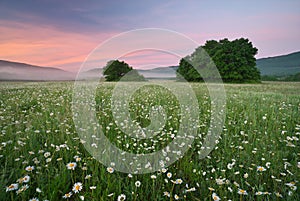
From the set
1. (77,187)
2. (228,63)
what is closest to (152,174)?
(77,187)

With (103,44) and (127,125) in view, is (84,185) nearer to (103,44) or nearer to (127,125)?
(127,125)

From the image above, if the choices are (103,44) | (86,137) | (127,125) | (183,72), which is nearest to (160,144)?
(127,125)

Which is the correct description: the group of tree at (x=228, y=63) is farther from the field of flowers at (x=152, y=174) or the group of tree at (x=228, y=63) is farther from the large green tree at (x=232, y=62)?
the field of flowers at (x=152, y=174)

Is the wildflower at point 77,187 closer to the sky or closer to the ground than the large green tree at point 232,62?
closer to the ground

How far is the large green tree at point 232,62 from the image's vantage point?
41156 millimetres

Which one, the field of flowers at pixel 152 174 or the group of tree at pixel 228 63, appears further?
the group of tree at pixel 228 63

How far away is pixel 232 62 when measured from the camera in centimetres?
4134

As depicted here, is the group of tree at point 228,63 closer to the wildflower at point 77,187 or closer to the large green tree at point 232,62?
the large green tree at point 232,62

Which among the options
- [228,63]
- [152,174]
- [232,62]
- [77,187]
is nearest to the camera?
[77,187]

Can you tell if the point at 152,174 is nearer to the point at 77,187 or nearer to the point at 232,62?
the point at 77,187

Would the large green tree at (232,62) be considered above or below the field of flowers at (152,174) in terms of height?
above

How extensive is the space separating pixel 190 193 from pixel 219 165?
78cm

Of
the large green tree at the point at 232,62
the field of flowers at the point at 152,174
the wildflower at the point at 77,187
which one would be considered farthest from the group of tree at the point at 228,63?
the wildflower at the point at 77,187

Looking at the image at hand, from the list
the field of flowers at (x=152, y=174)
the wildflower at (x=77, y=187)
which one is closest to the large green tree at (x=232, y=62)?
the field of flowers at (x=152, y=174)
